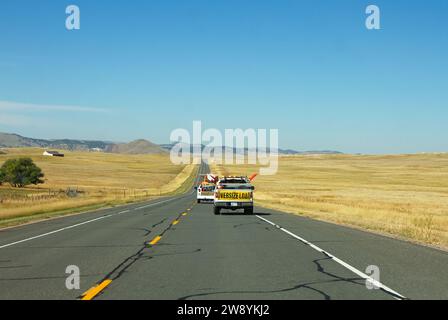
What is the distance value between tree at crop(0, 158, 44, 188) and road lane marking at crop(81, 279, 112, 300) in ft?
263

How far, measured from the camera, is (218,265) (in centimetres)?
1189

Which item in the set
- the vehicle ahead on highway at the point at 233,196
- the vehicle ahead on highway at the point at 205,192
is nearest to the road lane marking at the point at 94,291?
the vehicle ahead on highway at the point at 233,196

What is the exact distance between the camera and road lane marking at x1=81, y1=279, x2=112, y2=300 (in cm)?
861

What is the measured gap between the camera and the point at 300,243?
632 inches

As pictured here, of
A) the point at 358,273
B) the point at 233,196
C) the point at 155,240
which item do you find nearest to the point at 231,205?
the point at 233,196

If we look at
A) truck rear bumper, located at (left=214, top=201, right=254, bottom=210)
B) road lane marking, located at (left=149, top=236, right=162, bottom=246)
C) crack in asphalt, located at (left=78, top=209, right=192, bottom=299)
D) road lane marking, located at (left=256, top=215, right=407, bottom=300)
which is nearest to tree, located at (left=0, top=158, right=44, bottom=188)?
truck rear bumper, located at (left=214, top=201, right=254, bottom=210)

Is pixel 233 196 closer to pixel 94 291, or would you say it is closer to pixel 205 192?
pixel 205 192

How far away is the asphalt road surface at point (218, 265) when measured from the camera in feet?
29.7

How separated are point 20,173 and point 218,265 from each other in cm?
8020

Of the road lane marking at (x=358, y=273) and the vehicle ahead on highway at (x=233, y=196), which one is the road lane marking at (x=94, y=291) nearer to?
the road lane marking at (x=358, y=273)

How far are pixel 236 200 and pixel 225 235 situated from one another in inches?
452

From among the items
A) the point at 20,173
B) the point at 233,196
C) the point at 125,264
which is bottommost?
the point at 125,264

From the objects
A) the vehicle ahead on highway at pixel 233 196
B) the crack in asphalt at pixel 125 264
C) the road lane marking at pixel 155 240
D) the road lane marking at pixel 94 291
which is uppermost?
the vehicle ahead on highway at pixel 233 196

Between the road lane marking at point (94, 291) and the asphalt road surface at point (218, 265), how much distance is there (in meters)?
0.02
